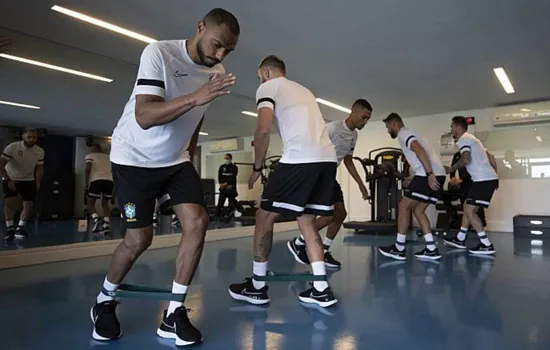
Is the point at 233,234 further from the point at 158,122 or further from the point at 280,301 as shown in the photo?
the point at 158,122

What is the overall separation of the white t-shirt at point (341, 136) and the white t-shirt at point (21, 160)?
10.9 feet

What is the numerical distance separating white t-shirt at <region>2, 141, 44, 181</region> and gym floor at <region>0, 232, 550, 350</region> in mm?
1117

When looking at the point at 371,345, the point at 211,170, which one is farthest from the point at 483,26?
the point at 211,170

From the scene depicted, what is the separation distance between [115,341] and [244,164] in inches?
199

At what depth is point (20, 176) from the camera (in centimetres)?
430

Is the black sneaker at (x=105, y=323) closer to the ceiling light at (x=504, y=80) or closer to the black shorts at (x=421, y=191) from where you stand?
the black shorts at (x=421, y=191)

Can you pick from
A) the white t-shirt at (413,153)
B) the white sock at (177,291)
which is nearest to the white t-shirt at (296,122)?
the white sock at (177,291)

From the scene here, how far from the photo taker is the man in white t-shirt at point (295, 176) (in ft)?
7.66

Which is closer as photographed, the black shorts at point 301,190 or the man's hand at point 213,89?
the man's hand at point 213,89

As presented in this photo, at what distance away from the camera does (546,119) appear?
7.37 metres

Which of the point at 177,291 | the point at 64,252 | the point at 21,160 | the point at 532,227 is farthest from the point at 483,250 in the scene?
the point at 21,160

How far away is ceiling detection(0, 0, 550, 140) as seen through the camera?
3.77 metres

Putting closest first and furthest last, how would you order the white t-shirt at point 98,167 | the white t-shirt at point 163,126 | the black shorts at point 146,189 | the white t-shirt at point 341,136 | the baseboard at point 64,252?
the white t-shirt at point 163,126
the black shorts at point 146,189
the white t-shirt at point 341,136
the baseboard at point 64,252
the white t-shirt at point 98,167

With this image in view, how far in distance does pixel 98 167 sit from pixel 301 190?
3585 millimetres
